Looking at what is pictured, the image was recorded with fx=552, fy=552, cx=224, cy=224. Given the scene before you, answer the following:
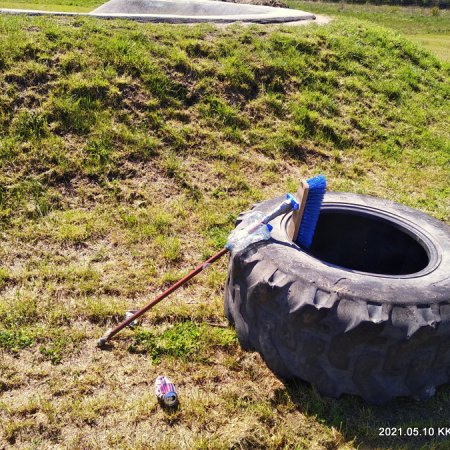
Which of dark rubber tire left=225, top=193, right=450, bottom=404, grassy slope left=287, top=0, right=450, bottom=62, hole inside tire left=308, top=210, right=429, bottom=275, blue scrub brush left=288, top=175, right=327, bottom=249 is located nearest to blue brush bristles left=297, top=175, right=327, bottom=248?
blue scrub brush left=288, top=175, right=327, bottom=249

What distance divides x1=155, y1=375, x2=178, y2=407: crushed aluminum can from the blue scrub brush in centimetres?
133

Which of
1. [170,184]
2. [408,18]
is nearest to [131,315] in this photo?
[170,184]

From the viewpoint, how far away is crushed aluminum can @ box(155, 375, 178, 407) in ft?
11.2

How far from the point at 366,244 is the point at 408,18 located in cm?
2329

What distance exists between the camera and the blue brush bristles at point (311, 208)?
3.87m

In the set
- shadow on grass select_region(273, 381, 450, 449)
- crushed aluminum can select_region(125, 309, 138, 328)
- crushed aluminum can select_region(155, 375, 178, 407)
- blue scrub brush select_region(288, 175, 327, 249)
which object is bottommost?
shadow on grass select_region(273, 381, 450, 449)

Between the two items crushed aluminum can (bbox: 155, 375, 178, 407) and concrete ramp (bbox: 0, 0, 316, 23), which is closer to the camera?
crushed aluminum can (bbox: 155, 375, 178, 407)

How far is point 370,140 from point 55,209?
175 inches

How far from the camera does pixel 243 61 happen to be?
8.01m

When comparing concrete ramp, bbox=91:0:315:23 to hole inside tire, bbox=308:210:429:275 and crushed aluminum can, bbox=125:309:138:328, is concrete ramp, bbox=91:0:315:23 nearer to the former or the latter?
hole inside tire, bbox=308:210:429:275

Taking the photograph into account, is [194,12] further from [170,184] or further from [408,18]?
[408,18]

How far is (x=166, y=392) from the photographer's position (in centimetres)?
344

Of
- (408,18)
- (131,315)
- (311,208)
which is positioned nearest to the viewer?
(311,208)

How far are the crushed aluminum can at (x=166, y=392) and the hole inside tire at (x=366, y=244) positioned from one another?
5.40ft
